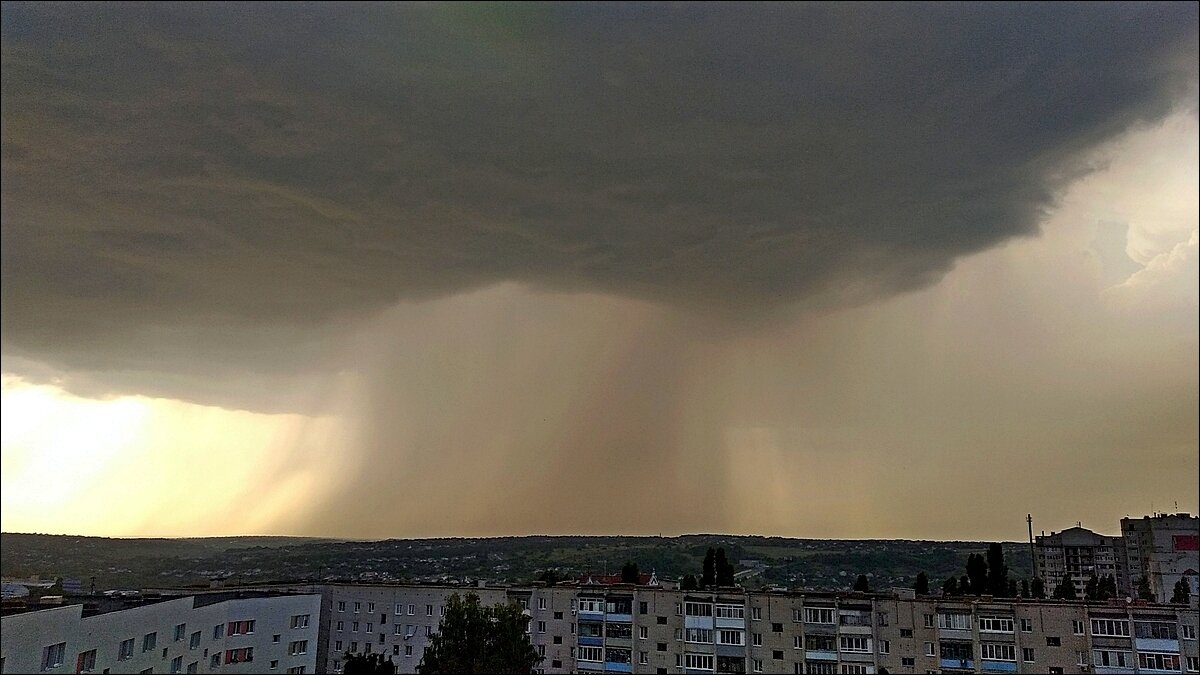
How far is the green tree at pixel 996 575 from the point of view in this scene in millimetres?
32938

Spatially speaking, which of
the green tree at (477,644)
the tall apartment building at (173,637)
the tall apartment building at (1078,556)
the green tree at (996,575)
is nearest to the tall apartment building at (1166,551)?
the tall apartment building at (1078,556)

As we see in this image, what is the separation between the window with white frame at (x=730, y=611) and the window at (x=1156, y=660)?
→ 1185 centimetres

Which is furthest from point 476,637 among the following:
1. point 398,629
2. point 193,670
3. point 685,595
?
point 398,629

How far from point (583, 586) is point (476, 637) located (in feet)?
36.8

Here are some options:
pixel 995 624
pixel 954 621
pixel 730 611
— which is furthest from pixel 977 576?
pixel 730 611

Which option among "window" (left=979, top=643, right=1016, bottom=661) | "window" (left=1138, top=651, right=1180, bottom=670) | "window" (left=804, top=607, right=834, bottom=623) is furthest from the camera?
"window" (left=804, top=607, right=834, bottom=623)

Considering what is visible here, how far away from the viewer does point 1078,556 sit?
6519cm

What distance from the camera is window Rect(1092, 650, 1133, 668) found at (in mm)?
24109

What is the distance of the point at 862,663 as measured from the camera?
26203mm

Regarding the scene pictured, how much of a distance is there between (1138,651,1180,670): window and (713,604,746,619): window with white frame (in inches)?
467

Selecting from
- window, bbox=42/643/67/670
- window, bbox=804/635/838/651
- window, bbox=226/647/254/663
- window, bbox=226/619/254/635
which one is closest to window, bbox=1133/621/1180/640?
window, bbox=804/635/838/651

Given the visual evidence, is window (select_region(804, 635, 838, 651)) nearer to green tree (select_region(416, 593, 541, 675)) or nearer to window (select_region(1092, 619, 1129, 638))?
window (select_region(1092, 619, 1129, 638))

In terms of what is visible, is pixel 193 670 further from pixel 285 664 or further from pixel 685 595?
pixel 685 595

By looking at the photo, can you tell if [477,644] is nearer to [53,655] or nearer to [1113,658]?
[53,655]
